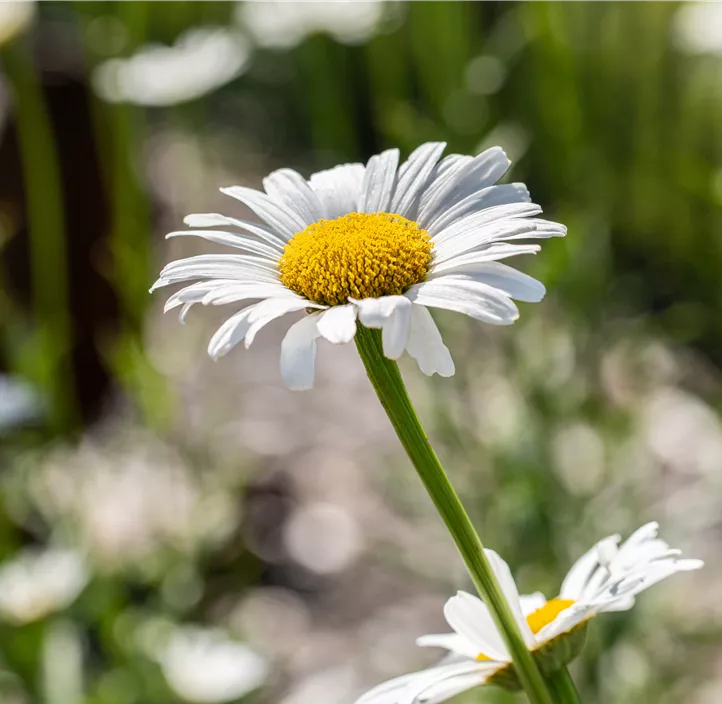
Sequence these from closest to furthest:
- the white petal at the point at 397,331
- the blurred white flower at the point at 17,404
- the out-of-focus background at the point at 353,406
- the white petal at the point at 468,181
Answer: the white petal at the point at 397,331
the white petal at the point at 468,181
the out-of-focus background at the point at 353,406
the blurred white flower at the point at 17,404

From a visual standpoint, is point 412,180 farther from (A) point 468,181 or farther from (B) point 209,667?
(B) point 209,667

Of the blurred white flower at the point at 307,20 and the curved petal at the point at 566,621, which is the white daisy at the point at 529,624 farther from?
the blurred white flower at the point at 307,20

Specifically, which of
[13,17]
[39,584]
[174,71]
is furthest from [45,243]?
[39,584]

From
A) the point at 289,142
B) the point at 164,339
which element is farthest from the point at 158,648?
the point at 289,142

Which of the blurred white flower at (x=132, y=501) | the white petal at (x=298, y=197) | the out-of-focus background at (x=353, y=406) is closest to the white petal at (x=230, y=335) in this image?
the white petal at (x=298, y=197)

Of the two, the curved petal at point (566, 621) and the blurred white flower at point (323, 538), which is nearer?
the curved petal at point (566, 621)

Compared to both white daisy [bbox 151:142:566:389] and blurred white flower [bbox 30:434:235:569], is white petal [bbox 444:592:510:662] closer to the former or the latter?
white daisy [bbox 151:142:566:389]
